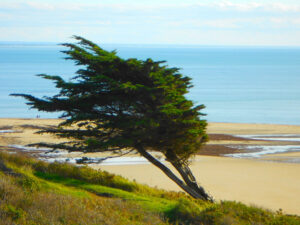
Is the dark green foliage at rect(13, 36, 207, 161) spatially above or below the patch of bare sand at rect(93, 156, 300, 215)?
above

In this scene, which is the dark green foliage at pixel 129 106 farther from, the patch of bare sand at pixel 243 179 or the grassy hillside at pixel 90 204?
the patch of bare sand at pixel 243 179

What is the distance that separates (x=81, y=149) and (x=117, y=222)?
675cm

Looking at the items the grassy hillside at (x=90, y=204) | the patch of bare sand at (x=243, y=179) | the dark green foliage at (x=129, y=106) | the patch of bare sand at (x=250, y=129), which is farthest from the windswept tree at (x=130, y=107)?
the patch of bare sand at (x=250, y=129)

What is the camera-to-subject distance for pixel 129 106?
48.8 ft

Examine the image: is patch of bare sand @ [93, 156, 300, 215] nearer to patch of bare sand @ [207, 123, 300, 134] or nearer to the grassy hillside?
the grassy hillside

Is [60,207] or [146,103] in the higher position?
[146,103]

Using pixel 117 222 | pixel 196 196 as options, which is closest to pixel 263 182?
pixel 196 196

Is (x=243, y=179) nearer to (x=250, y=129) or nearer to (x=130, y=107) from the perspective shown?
(x=130, y=107)

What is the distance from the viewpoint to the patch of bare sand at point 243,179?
2041cm

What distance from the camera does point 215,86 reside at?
304ft

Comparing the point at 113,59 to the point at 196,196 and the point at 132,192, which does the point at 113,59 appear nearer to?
the point at 132,192

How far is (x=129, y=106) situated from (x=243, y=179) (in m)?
11.4

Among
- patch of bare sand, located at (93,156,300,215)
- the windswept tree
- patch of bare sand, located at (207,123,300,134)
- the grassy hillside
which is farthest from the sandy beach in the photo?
the grassy hillside

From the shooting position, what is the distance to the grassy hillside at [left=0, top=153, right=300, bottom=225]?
776cm
